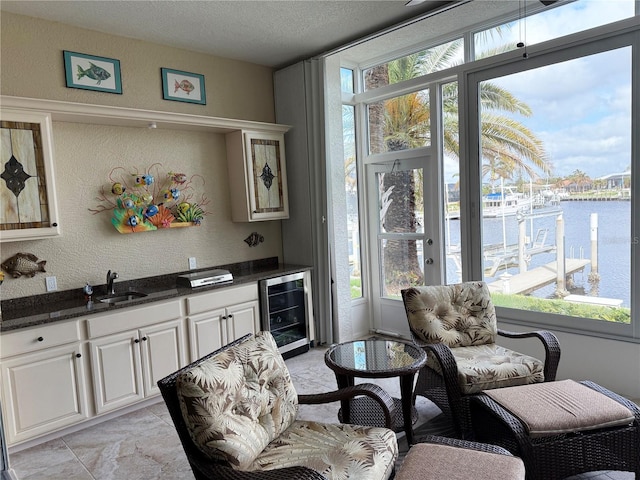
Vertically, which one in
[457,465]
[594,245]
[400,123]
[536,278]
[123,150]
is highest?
[400,123]

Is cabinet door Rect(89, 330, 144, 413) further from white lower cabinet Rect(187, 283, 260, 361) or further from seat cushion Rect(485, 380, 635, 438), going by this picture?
seat cushion Rect(485, 380, 635, 438)

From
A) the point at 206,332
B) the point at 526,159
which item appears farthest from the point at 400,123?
the point at 206,332

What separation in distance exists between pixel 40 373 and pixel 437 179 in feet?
11.7

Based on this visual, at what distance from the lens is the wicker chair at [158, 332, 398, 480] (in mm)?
1719

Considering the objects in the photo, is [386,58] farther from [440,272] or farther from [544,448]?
[544,448]

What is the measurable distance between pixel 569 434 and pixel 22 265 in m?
3.53

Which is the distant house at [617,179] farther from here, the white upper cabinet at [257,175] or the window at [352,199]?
the white upper cabinet at [257,175]

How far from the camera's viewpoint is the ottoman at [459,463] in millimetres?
1673

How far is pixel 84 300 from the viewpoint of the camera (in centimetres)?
344

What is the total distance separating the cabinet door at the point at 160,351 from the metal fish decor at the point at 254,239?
4.38 ft

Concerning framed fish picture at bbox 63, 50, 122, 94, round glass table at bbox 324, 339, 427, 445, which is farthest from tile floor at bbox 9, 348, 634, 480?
framed fish picture at bbox 63, 50, 122, 94

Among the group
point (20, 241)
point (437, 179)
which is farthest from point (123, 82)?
point (437, 179)

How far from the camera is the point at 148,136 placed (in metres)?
3.96

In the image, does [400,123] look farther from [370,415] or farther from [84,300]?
[84,300]
